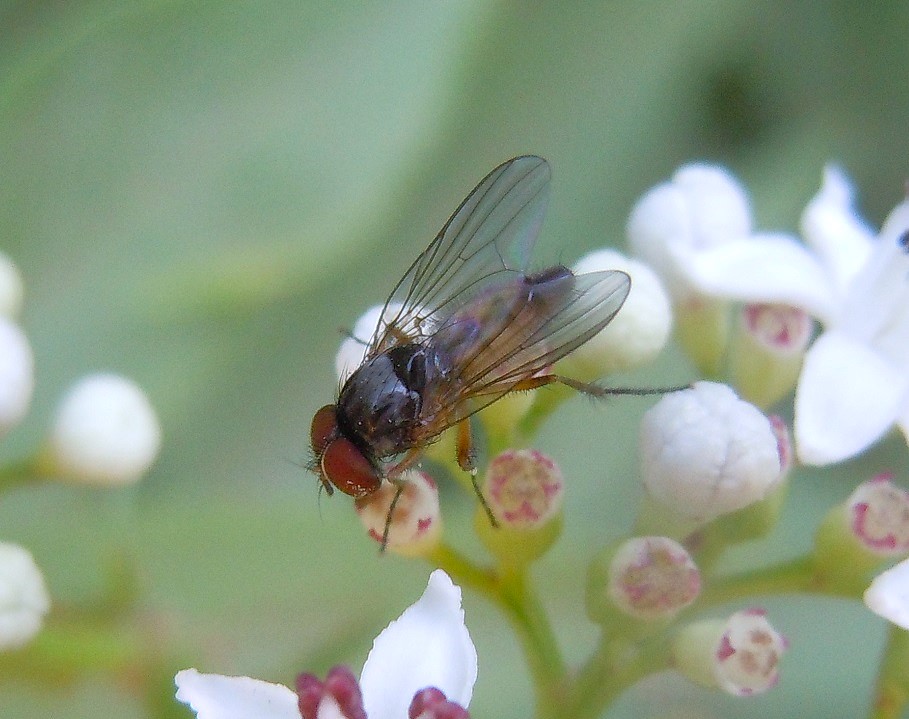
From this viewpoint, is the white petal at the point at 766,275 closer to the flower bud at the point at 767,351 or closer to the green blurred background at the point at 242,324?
the flower bud at the point at 767,351

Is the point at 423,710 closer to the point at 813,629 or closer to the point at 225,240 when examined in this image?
the point at 225,240

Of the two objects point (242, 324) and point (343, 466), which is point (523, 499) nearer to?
point (343, 466)

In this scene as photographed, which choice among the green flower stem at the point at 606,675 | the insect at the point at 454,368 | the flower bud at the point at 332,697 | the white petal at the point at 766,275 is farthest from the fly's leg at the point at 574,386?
the flower bud at the point at 332,697

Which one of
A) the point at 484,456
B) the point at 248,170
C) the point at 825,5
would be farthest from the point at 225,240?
the point at 825,5

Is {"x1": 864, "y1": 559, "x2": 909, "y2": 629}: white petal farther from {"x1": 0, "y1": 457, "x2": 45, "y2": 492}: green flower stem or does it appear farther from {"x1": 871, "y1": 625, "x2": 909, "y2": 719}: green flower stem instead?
{"x1": 0, "y1": 457, "x2": 45, "y2": 492}: green flower stem

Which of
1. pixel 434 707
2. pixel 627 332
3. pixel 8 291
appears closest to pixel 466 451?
pixel 627 332

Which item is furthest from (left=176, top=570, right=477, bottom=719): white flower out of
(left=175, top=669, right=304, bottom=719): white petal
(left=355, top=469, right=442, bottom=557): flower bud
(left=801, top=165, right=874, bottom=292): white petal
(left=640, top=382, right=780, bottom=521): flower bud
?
(left=801, top=165, right=874, bottom=292): white petal

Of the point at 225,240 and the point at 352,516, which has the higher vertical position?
the point at 225,240
